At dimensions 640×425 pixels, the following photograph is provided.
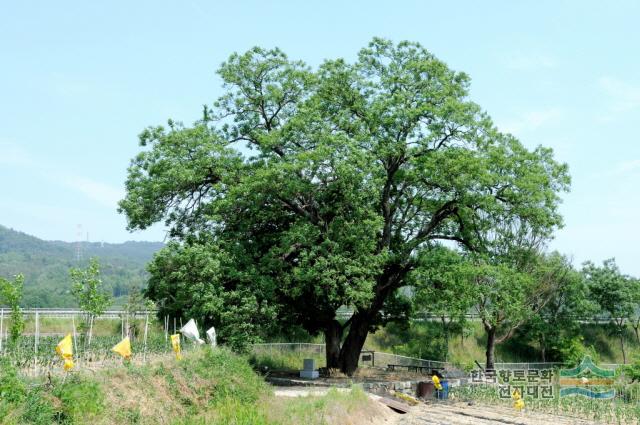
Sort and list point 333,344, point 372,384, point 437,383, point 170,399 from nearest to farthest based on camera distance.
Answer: point 170,399 → point 437,383 → point 372,384 → point 333,344

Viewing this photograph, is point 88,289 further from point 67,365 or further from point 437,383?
point 437,383

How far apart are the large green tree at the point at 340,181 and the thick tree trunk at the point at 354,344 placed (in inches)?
2.5

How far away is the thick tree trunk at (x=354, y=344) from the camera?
1094 inches

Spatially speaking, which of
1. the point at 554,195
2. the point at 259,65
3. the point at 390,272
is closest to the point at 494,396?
the point at 390,272

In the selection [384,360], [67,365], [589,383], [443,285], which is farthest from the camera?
[384,360]

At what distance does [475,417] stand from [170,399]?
32.4 ft

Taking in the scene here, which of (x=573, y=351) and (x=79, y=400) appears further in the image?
(x=573, y=351)

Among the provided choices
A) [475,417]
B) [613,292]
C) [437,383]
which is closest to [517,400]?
[475,417]

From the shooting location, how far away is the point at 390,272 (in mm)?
27281

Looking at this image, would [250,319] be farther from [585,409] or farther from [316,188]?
[585,409]

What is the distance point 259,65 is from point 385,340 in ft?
67.6

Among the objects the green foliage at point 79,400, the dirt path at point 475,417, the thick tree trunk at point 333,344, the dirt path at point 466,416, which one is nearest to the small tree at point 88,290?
the green foliage at point 79,400

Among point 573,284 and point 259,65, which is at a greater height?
point 259,65

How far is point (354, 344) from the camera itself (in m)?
28.0
